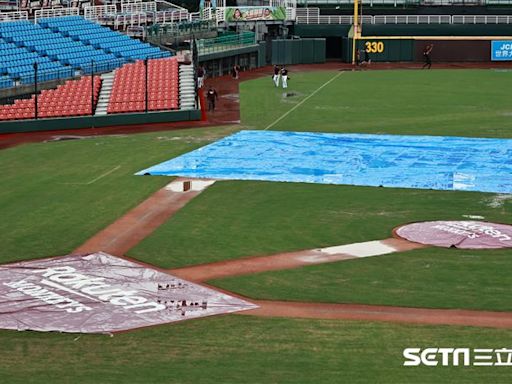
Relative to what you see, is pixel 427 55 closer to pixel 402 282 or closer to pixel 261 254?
pixel 261 254

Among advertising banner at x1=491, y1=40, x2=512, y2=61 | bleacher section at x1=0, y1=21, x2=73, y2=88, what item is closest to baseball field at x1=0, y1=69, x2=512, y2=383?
bleacher section at x1=0, y1=21, x2=73, y2=88

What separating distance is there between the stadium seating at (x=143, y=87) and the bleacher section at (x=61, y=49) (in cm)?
245

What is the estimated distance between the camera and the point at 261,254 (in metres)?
26.5

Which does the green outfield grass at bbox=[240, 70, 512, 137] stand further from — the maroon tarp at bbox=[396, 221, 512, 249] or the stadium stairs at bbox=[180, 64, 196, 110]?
the maroon tarp at bbox=[396, 221, 512, 249]

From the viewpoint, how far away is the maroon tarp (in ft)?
A: 89.6

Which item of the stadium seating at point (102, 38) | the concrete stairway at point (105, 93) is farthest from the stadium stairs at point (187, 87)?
the stadium seating at point (102, 38)

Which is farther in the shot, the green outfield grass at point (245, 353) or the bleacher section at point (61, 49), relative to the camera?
the bleacher section at point (61, 49)

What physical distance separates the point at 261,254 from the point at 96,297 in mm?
5594

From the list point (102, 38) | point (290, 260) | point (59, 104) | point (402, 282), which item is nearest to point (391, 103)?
point (59, 104)

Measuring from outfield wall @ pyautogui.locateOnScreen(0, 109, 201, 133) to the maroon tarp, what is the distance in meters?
26.3

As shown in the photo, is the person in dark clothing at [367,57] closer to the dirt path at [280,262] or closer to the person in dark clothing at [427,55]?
the person in dark clothing at [427,55]

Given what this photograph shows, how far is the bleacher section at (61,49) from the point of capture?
58019mm

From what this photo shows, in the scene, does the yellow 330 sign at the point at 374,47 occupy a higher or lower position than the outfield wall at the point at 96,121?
higher

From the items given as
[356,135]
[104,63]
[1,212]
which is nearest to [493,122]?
[356,135]
